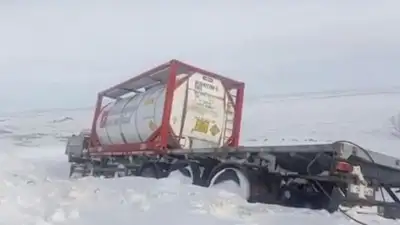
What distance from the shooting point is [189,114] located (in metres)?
12.8

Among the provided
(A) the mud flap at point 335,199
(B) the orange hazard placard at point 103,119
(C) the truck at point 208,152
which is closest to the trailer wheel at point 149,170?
(C) the truck at point 208,152

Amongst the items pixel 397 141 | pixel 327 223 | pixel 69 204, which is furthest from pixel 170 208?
pixel 397 141

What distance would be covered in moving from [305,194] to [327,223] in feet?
6.94

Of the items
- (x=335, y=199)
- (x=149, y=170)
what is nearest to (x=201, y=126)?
(x=149, y=170)

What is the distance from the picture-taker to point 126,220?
618 cm

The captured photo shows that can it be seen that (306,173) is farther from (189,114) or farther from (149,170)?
(149,170)

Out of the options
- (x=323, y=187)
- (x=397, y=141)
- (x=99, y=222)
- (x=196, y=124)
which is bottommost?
(x=99, y=222)

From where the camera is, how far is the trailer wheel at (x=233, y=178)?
8344 mm

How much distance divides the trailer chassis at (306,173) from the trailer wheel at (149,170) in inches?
86.2

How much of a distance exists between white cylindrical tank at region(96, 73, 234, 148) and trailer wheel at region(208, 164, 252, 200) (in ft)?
11.1

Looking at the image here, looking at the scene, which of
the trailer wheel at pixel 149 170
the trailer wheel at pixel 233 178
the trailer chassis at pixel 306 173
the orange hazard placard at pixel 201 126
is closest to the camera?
the trailer chassis at pixel 306 173

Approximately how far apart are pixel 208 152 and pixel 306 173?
2.11 meters

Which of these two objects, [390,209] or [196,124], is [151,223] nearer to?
Answer: [390,209]

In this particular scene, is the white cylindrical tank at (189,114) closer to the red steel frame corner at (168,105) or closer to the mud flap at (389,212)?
the red steel frame corner at (168,105)
